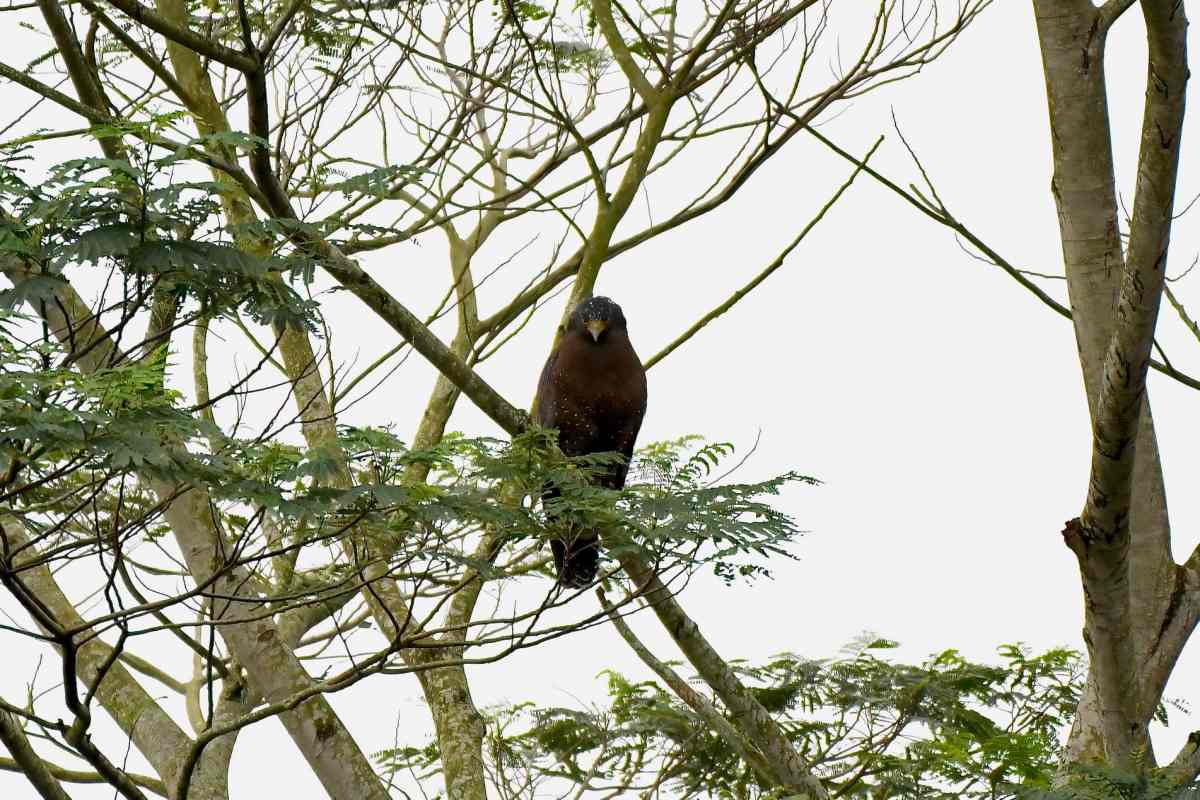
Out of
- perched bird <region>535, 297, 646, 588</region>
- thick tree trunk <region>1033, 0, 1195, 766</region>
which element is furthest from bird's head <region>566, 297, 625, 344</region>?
thick tree trunk <region>1033, 0, 1195, 766</region>

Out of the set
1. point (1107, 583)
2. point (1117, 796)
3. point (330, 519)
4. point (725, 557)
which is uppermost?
point (330, 519)

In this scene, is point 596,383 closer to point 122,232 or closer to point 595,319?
point 595,319

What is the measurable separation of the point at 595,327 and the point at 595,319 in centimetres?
3

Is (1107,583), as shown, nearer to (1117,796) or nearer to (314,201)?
(1117,796)

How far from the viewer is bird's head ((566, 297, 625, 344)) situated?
488cm

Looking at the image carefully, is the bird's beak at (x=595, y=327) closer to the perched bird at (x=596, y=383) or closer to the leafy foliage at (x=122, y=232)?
the perched bird at (x=596, y=383)

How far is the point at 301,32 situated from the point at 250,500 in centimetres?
306

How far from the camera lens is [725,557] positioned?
9.08 ft

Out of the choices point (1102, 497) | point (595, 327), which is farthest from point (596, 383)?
point (1102, 497)

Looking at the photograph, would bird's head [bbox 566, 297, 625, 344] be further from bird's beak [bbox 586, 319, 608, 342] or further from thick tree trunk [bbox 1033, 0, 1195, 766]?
thick tree trunk [bbox 1033, 0, 1195, 766]

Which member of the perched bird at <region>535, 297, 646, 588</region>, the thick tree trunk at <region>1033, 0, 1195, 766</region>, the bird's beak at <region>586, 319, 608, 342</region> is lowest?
the thick tree trunk at <region>1033, 0, 1195, 766</region>

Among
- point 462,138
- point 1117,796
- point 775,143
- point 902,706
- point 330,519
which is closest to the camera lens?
point 1117,796

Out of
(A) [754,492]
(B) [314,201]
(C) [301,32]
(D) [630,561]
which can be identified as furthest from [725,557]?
(C) [301,32]

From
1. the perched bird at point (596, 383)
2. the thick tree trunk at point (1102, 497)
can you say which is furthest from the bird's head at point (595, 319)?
the thick tree trunk at point (1102, 497)
